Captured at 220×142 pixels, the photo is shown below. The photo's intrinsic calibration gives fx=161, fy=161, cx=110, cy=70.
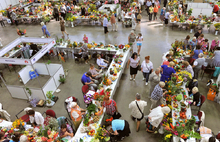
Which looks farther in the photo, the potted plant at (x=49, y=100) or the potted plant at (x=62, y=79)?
the potted plant at (x=62, y=79)

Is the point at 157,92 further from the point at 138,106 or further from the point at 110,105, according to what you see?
the point at 110,105

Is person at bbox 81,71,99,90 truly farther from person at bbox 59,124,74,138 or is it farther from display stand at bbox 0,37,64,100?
person at bbox 59,124,74,138

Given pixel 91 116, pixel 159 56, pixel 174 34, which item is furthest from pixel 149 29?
pixel 91 116

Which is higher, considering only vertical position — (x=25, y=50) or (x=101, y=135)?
(x=25, y=50)

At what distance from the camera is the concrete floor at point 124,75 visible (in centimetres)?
588

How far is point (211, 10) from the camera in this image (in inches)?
508

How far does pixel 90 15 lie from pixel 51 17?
4.50 meters

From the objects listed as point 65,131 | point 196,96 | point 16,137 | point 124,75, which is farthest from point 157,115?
point 16,137

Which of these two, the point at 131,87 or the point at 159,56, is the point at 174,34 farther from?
the point at 131,87

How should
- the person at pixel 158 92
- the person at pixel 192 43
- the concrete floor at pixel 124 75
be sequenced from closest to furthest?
the person at pixel 158 92
the concrete floor at pixel 124 75
the person at pixel 192 43

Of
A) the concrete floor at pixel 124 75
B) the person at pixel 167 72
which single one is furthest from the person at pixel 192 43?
the person at pixel 167 72

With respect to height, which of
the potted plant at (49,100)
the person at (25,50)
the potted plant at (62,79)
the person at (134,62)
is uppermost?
the person at (25,50)

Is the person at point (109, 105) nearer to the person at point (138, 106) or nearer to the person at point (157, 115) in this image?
the person at point (138, 106)

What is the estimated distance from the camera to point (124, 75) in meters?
8.10
